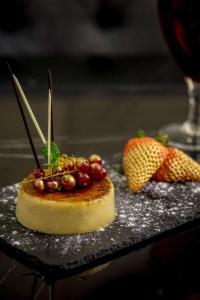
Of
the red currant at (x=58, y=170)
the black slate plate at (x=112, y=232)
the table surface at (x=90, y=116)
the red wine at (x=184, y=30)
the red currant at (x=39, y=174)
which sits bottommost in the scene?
the table surface at (x=90, y=116)

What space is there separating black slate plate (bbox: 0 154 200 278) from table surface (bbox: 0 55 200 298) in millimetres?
70

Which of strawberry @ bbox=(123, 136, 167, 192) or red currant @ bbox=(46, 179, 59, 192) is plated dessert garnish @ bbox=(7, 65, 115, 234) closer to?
red currant @ bbox=(46, 179, 59, 192)

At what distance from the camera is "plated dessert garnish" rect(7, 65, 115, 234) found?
108cm

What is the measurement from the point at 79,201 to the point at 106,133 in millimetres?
646

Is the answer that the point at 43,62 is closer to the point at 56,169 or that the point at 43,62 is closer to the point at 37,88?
the point at 37,88

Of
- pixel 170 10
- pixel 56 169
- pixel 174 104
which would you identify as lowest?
pixel 174 104

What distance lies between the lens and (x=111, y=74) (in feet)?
7.72

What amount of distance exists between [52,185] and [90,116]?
779 mm

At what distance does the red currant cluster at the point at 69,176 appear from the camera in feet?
3.60

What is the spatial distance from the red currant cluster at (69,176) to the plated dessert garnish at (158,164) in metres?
0.17

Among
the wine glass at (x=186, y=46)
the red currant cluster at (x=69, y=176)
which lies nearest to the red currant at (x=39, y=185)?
the red currant cluster at (x=69, y=176)

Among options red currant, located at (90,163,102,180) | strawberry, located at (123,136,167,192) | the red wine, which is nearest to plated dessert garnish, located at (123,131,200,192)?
strawberry, located at (123,136,167,192)

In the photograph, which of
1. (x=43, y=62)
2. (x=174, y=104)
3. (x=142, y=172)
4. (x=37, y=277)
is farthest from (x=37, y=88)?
(x=37, y=277)

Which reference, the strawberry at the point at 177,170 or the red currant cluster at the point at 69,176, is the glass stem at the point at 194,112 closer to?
the strawberry at the point at 177,170
